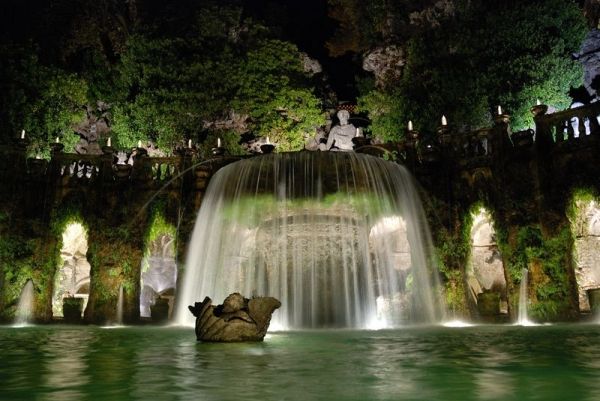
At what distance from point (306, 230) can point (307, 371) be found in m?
8.28

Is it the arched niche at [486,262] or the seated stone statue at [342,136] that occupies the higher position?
the seated stone statue at [342,136]

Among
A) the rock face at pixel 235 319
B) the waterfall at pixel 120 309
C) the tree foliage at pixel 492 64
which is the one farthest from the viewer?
the tree foliage at pixel 492 64

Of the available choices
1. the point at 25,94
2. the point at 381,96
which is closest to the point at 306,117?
the point at 381,96

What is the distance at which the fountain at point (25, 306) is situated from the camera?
58.4 ft

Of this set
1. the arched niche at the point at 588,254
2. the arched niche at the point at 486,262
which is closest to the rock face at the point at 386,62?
the arched niche at the point at 486,262

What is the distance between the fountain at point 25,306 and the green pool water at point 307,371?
463 inches

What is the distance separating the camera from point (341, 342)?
24.9ft

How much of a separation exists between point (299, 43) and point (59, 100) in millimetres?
17127

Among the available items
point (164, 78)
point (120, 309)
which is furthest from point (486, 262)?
point (164, 78)

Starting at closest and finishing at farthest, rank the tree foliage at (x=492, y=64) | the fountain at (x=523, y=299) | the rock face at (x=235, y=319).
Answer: the rock face at (x=235, y=319) < the fountain at (x=523, y=299) < the tree foliage at (x=492, y=64)

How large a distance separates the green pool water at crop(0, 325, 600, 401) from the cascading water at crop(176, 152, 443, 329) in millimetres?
5405

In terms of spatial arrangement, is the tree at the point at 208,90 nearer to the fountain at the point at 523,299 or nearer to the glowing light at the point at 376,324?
the fountain at the point at 523,299

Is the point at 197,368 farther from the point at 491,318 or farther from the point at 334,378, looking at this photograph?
the point at 491,318

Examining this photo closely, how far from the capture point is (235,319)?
25.7 feet
